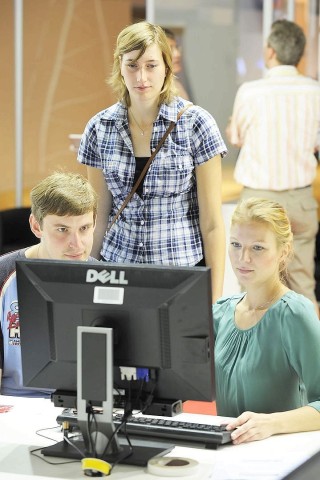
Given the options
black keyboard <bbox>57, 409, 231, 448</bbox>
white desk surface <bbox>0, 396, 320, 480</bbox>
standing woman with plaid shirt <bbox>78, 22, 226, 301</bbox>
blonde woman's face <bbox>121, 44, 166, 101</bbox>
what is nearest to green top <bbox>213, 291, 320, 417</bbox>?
white desk surface <bbox>0, 396, 320, 480</bbox>

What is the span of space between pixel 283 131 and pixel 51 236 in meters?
3.81

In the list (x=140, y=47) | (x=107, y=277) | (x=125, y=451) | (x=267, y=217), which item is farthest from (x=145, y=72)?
(x=125, y=451)

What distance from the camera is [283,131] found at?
690cm

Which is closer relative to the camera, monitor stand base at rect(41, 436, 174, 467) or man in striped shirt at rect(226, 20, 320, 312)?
monitor stand base at rect(41, 436, 174, 467)

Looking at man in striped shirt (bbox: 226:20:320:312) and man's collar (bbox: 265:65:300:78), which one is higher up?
man's collar (bbox: 265:65:300:78)

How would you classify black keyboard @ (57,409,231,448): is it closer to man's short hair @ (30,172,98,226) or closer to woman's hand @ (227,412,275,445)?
woman's hand @ (227,412,275,445)

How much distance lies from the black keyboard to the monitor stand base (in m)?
0.03

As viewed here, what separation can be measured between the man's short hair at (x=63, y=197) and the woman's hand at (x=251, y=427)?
0.85m

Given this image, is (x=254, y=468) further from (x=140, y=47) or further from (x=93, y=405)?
(x=140, y=47)

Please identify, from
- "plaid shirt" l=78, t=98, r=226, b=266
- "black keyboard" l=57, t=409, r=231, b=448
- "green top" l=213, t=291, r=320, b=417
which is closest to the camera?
"black keyboard" l=57, t=409, r=231, b=448

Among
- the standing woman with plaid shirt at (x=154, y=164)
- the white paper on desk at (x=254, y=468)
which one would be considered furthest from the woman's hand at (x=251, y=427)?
the standing woman with plaid shirt at (x=154, y=164)

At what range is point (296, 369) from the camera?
10.0ft

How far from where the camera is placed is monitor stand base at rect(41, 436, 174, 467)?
106 inches

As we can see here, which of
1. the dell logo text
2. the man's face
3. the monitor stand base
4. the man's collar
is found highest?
the man's collar
